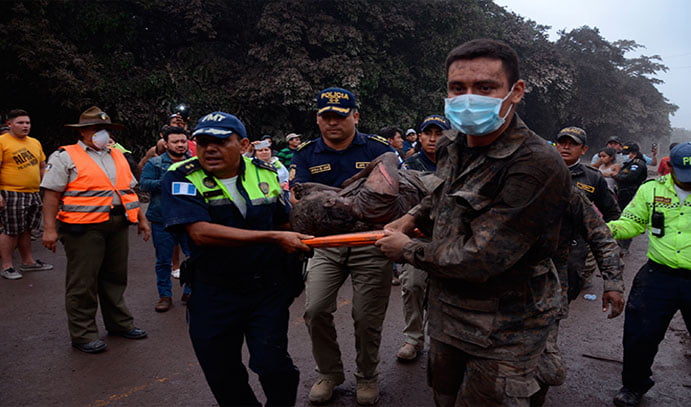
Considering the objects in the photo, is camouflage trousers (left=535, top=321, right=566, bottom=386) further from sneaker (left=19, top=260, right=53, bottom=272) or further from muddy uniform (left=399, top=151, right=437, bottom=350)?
sneaker (left=19, top=260, right=53, bottom=272)

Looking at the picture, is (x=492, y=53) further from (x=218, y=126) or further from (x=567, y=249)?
(x=567, y=249)

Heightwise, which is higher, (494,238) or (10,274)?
(494,238)

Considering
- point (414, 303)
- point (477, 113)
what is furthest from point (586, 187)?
point (477, 113)

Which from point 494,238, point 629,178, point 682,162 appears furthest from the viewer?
point 629,178

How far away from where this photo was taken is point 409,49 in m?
19.5

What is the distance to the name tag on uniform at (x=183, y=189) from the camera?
8.35ft

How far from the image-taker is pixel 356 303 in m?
3.50

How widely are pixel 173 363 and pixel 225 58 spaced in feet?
47.4

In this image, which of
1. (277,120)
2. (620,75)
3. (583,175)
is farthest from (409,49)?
(620,75)

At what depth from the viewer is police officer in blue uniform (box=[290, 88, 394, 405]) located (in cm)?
347

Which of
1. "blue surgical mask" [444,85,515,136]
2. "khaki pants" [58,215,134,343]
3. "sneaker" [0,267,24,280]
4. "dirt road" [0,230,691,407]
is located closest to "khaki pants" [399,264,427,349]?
"dirt road" [0,230,691,407]

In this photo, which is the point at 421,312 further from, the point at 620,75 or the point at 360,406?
the point at 620,75

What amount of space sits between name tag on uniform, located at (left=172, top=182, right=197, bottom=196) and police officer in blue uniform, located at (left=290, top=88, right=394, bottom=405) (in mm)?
1218

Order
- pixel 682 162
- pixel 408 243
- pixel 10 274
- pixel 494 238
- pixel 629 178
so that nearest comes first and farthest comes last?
pixel 494 238 → pixel 408 243 → pixel 682 162 → pixel 10 274 → pixel 629 178
